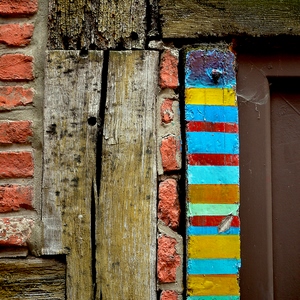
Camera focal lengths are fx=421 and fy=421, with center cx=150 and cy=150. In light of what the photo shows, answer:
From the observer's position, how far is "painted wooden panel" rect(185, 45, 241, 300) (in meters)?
1.29

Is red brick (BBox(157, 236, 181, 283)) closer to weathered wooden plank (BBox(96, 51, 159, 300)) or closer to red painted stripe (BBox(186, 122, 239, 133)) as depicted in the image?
weathered wooden plank (BBox(96, 51, 159, 300))

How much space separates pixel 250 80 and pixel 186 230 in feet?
1.82

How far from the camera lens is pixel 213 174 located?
1.32 meters

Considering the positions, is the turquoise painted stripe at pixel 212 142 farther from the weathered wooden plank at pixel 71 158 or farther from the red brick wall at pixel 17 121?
the red brick wall at pixel 17 121

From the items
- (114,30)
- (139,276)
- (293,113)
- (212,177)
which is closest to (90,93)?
(114,30)

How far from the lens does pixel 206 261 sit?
129 centimetres

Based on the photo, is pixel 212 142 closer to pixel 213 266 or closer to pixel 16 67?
pixel 213 266

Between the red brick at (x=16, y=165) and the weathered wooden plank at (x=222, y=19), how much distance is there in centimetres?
59

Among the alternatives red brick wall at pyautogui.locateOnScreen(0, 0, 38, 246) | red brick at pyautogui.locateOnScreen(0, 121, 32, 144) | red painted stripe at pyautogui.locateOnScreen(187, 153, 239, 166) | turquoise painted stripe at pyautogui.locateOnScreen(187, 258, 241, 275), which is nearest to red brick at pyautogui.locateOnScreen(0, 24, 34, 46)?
red brick wall at pyautogui.locateOnScreen(0, 0, 38, 246)

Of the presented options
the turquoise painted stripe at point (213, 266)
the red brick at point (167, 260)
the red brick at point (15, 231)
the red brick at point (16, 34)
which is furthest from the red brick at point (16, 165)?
the turquoise painted stripe at point (213, 266)

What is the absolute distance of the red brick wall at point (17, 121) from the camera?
Result: 130 centimetres

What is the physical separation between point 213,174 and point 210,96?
249mm

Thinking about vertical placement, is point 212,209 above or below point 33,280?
above

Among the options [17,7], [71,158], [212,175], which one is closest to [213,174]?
[212,175]
